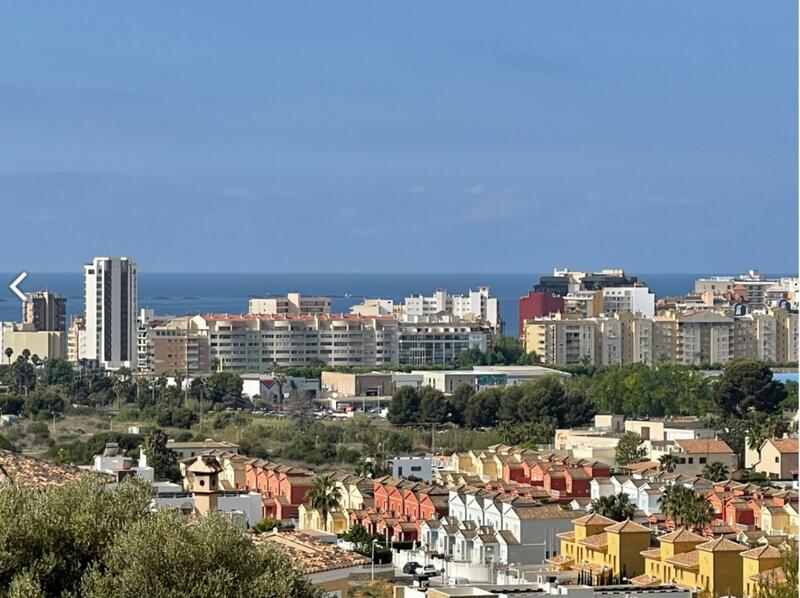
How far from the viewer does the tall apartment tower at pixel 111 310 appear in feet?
258

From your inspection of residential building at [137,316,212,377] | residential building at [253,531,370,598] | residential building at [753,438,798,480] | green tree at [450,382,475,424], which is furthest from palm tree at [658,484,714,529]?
residential building at [137,316,212,377]

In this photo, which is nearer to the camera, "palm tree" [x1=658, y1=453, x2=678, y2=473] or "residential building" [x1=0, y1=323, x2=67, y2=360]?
"palm tree" [x1=658, y1=453, x2=678, y2=473]

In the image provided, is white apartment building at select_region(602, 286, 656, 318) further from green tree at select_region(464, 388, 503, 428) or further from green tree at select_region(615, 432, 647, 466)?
green tree at select_region(615, 432, 647, 466)

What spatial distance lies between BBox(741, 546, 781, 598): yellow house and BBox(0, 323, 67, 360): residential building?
54.5 meters

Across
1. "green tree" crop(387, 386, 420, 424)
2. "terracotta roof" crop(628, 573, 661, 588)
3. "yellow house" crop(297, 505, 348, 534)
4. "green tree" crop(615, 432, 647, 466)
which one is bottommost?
"terracotta roof" crop(628, 573, 661, 588)

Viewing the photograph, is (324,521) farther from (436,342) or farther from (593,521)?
(436,342)

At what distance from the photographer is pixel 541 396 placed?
5209 centimetres

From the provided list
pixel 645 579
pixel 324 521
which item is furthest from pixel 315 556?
pixel 324 521

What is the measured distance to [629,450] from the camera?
138ft

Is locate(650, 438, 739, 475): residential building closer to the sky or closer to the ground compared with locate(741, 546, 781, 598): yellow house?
closer to the sky

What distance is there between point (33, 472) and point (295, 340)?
65.2m

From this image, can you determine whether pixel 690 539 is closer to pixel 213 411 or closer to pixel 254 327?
pixel 213 411

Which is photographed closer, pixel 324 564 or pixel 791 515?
pixel 324 564

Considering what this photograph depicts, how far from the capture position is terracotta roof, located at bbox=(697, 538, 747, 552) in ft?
77.9
